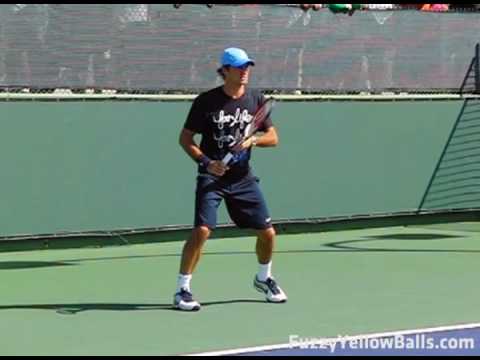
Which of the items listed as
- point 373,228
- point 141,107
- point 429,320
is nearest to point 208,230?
point 429,320

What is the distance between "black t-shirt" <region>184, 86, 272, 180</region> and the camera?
8180mm

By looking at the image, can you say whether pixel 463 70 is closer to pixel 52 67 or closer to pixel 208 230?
pixel 52 67

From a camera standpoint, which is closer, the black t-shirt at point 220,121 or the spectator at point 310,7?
the black t-shirt at point 220,121

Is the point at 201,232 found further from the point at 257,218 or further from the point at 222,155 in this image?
the point at 222,155

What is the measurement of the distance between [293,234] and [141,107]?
2637mm

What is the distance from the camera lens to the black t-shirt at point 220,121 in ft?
26.8

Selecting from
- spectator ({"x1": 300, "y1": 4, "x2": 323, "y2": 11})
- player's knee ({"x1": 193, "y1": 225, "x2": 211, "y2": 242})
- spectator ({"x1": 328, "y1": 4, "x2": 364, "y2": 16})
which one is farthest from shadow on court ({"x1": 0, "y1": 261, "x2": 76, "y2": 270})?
spectator ({"x1": 328, "y1": 4, "x2": 364, "y2": 16})

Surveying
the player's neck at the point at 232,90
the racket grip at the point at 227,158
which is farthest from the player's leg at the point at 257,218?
the player's neck at the point at 232,90

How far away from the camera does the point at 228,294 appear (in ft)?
29.4

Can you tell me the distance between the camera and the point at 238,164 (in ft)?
27.2

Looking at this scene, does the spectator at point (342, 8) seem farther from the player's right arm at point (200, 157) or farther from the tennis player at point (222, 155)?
the player's right arm at point (200, 157)

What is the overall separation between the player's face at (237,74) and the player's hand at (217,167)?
665mm

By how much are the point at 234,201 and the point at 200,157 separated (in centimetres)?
51

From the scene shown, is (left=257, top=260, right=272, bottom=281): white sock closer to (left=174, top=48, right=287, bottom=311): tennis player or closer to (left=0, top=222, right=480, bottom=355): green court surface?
(left=0, top=222, right=480, bottom=355): green court surface
